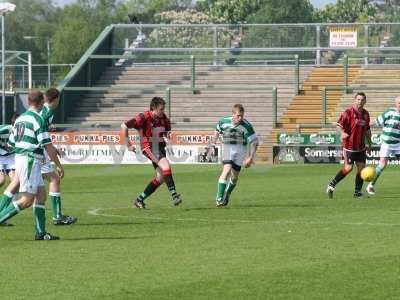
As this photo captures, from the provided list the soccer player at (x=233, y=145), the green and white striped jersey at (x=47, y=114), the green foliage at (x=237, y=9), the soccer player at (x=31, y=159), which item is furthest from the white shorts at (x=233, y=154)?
the green foliage at (x=237, y=9)

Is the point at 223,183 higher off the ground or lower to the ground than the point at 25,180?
lower

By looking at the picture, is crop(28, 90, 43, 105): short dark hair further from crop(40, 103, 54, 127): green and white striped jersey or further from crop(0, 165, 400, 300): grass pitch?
crop(0, 165, 400, 300): grass pitch

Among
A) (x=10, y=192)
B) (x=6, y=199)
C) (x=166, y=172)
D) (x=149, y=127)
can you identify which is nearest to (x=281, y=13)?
(x=149, y=127)

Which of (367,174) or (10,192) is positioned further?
(367,174)

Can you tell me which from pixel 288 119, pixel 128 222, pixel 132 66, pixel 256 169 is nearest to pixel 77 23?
pixel 132 66

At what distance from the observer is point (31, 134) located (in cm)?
1557

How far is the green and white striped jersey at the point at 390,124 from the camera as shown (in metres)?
24.2

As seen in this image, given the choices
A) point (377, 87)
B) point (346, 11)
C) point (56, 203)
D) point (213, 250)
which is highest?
point (346, 11)

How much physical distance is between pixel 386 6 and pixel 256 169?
242 feet

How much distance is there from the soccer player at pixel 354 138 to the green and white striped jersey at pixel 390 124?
79cm

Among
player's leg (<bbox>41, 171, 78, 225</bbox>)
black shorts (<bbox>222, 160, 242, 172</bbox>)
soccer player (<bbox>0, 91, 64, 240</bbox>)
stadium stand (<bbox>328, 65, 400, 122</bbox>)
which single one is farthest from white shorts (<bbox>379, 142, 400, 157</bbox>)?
stadium stand (<bbox>328, 65, 400, 122</bbox>)

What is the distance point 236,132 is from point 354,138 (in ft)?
10.1

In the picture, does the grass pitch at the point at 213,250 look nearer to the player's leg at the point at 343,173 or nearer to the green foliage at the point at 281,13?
the player's leg at the point at 343,173

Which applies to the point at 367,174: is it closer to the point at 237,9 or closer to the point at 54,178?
the point at 54,178
